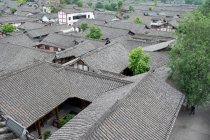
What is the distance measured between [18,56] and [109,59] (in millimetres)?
13839

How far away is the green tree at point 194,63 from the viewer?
2356cm

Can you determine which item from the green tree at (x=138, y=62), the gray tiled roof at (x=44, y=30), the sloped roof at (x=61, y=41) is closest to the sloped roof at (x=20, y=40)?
the sloped roof at (x=61, y=41)

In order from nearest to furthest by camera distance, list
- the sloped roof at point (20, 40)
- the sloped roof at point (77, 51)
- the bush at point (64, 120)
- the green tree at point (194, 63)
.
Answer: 1. the bush at point (64, 120)
2. the green tree at point (194, 63)
3. the sloped roof at point (77, 51)
4. the sloped roof at point (20, 40)

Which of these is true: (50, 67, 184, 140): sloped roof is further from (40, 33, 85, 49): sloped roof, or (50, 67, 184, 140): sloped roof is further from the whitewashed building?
the whitewashed building

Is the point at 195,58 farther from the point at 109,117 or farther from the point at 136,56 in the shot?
the point at 109,117

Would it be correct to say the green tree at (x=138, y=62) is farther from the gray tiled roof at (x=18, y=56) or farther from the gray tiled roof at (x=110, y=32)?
the gray tiled roof at (x=110, y=32)

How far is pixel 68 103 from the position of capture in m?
26.2

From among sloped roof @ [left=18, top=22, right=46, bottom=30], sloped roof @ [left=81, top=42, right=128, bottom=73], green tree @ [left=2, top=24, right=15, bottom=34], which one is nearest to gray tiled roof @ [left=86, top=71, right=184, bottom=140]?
sloped roof @ [left=81, top=42, right=128, bottom=73]

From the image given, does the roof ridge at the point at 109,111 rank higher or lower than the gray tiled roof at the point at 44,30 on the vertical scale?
lower

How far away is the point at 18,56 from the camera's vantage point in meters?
36.1

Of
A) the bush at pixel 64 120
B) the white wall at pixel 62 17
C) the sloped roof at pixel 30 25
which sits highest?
the white wall at pixel 62 17

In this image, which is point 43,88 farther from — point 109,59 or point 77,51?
point 77,51

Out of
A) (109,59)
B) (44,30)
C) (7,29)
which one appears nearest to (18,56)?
(109,59)

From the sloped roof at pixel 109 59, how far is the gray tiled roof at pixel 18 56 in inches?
273
